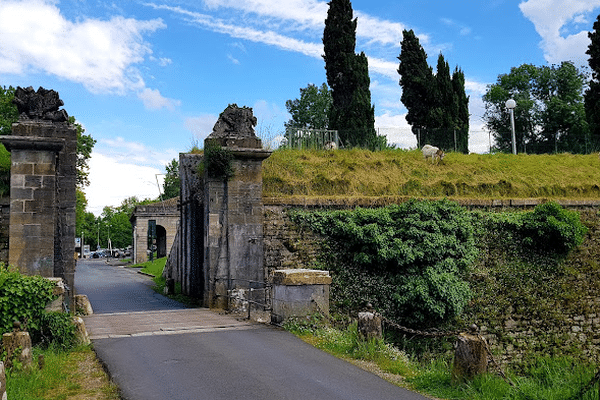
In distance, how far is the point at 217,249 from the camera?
43.5ft

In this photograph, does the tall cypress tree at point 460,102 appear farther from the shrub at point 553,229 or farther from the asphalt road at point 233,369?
the asphalt road at point 233,369

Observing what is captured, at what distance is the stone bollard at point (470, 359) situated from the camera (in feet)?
19.3

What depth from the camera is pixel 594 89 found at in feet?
97.8

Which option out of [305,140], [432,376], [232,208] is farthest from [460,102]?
[432,376]

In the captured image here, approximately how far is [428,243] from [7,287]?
9.27 m

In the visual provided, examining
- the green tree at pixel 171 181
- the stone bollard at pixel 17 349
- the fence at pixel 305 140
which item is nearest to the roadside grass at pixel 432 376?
the stone bollard at pixel 17 349

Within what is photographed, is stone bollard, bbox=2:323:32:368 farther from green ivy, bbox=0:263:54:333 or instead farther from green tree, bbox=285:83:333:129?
green tree, bbox=285:83:333:129

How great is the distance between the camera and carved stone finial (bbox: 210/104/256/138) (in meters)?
13.6

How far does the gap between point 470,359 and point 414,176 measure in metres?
12.1

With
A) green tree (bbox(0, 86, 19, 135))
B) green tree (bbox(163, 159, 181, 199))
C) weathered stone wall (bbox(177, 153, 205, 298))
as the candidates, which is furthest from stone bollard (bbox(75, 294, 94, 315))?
green tree (bbox(163, 159, 181, 199))

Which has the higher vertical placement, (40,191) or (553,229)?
(40,191)

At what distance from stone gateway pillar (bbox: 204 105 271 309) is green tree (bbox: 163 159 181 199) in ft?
168

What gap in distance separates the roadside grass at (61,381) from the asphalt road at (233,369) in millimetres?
205

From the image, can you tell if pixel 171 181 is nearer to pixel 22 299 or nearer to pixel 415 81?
pixel 415 81
